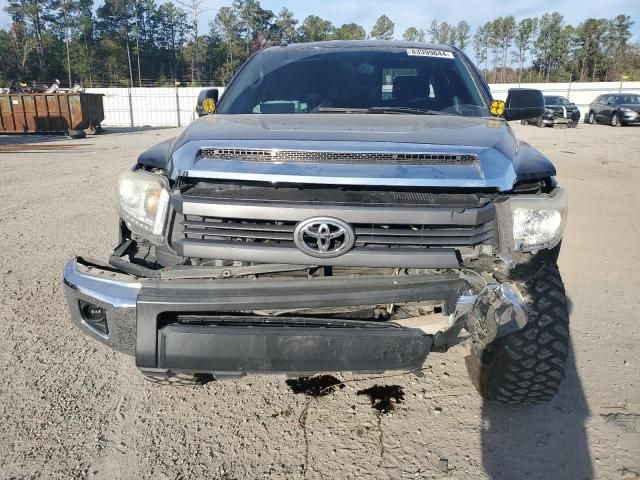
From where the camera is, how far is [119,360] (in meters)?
3.38

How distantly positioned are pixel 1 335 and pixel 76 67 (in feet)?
256

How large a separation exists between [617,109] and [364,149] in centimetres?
2853

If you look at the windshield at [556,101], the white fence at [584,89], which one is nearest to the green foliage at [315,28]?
the white fence at [584,89]

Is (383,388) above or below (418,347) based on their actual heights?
below

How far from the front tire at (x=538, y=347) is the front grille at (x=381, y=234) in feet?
1.29

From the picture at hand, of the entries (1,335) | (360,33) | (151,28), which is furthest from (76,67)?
(1,335)

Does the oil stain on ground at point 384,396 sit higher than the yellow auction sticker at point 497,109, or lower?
lower

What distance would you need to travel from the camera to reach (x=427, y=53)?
3965 mm

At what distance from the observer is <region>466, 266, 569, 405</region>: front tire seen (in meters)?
2.49

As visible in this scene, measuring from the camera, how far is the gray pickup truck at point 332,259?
7.19ft

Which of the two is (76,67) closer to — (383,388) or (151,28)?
(151,28)

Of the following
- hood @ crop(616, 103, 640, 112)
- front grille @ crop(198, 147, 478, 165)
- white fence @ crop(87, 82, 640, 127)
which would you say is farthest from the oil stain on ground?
white fence @ crop(87, 82, 640, 127)

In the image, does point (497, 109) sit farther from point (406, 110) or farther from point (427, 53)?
point (427, 53)

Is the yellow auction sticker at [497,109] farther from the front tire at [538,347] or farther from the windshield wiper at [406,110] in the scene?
the front tire at [538,347]
